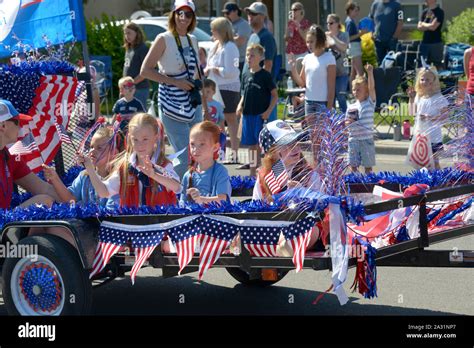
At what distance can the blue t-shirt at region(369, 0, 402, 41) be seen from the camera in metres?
18.8

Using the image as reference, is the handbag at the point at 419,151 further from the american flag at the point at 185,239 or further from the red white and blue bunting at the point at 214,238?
the american flag at the point at 185,239

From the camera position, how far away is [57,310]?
594cm

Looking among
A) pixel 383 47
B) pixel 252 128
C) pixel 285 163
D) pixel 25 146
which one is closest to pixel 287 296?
pixel 285 163

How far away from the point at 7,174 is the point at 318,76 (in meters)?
6.20

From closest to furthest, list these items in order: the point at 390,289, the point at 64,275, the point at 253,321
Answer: the point at 64,275, the point at 253,321, the point at 390,289

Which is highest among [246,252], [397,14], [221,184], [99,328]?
[397,14]

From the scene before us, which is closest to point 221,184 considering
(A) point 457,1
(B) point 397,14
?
(B) point 397,14

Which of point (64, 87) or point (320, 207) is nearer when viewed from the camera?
point (320, 207)

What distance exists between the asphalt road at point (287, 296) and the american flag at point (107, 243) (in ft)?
2.64

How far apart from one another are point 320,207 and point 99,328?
5.02 ft

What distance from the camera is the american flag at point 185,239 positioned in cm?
574

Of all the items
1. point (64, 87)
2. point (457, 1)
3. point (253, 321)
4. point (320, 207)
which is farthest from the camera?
point (457, 1)

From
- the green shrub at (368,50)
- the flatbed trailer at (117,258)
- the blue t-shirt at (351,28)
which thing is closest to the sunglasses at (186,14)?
the flatbed trailer at (117,258)

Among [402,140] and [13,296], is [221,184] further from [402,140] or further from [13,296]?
[402,140]
